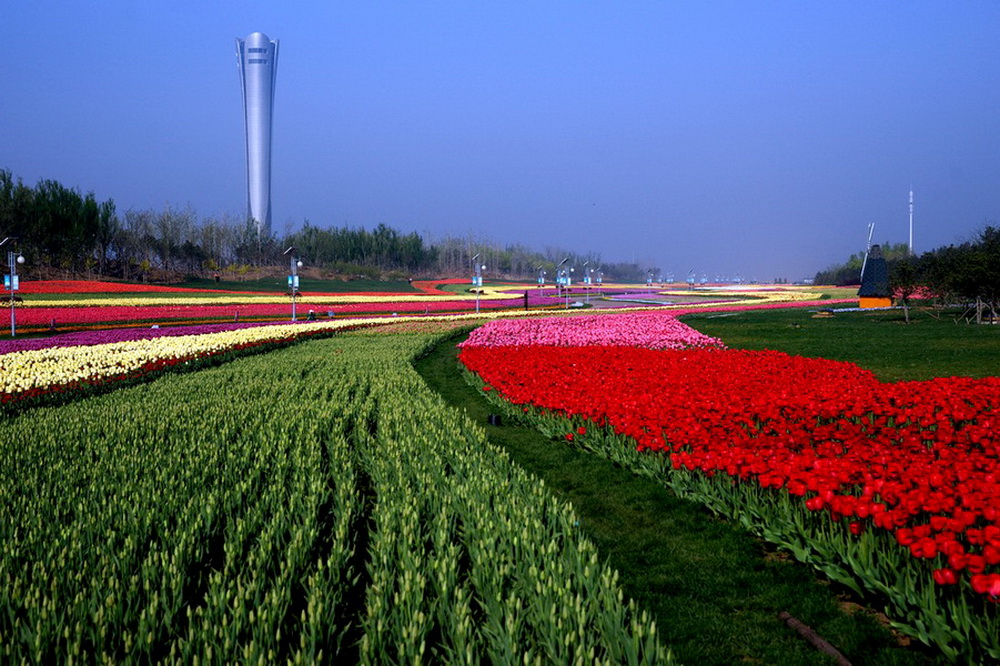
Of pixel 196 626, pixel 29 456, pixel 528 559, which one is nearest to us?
pixel 196 626

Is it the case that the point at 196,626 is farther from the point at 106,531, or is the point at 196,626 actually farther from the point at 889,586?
the point at 889,586

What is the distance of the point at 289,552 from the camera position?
5.02 meters

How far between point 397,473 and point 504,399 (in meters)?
6.14

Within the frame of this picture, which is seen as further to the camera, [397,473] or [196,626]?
[397,473]

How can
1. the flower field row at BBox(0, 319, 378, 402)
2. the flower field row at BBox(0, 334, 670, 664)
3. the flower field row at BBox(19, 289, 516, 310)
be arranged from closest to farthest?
the flower field row at BBox(0, 334, 670, 664)
the flower field row at BBox(0, 319, 378, 402)
the flower field row at BBox(19, 289, 516, 310)

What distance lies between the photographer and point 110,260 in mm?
82688

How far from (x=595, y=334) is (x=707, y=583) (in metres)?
18.1

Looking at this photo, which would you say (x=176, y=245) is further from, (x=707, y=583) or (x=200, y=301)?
(x=707, y=583)

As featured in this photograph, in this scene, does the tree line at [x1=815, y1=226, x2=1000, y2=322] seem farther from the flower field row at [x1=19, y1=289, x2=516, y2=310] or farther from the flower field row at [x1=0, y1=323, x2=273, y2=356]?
the flower field row at [x1=19, y1=289, x2=516, y2=310]

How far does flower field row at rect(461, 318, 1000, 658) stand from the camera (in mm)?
4832

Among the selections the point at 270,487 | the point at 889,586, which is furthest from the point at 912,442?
the point at 270,487

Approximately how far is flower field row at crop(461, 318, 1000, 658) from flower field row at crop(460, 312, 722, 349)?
19.7ft

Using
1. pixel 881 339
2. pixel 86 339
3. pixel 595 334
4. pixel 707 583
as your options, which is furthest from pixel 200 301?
pixel 707 583

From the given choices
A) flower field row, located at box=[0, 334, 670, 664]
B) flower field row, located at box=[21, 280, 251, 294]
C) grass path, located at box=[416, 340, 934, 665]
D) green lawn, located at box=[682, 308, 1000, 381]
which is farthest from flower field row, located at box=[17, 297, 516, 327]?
grass path, located at box=[416, 340, 934, 665]
